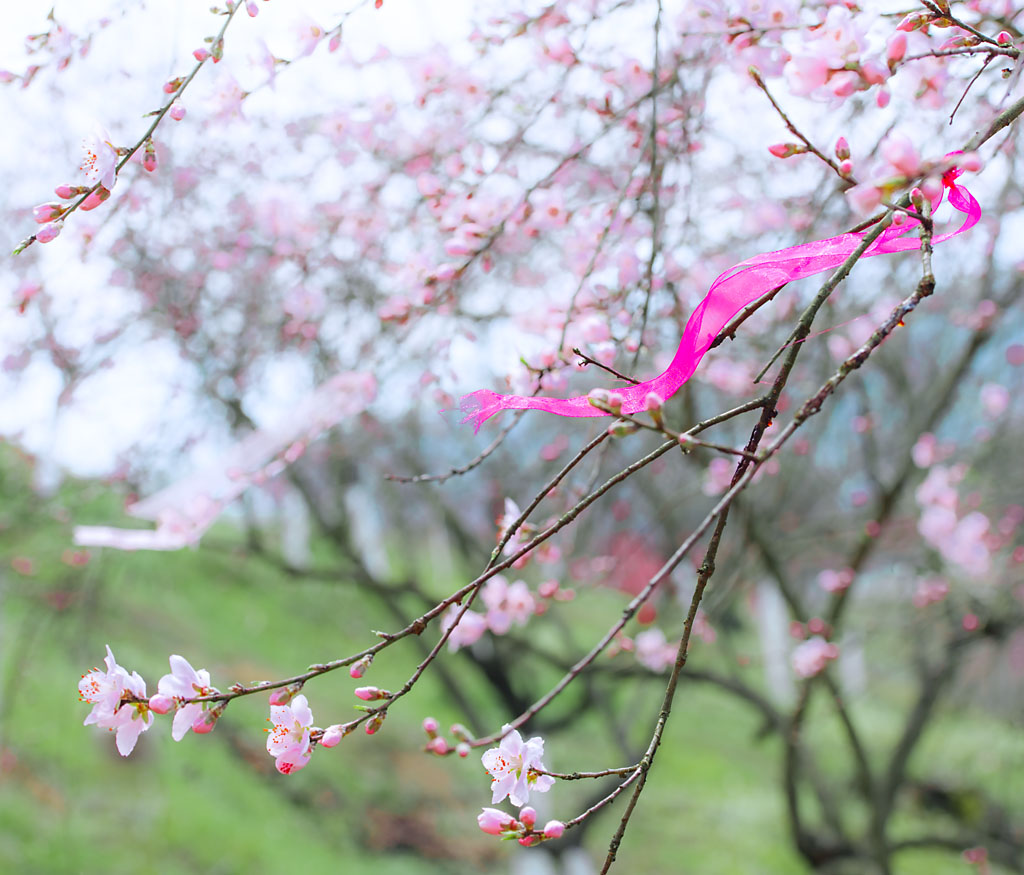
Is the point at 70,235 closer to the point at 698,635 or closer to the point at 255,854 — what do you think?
the point at 698,635

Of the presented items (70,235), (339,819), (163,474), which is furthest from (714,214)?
(339,819)

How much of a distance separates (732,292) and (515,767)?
0.47 m

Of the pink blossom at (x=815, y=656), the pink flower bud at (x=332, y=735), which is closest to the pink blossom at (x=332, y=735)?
the pink flower bud at (x=332, y=735)

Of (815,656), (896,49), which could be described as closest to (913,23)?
(896,49)

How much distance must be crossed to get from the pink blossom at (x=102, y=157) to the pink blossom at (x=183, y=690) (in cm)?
45

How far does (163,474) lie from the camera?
12.2ft

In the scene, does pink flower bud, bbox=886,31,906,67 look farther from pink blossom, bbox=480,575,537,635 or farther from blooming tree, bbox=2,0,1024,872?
pink blossom, bbox=480,575,537,635

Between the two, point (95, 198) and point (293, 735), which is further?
point (95, 198)

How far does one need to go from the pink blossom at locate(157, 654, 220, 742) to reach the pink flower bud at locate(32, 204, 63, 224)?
43 cm

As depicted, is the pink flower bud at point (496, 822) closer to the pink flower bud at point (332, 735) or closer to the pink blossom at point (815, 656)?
the pink flower bud at point (332, 735)

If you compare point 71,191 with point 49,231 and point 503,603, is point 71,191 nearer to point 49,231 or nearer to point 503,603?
point 49,231

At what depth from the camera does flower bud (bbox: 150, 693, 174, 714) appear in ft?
2.11

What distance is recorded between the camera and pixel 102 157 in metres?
0.78

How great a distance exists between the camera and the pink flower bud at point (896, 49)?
1.94 feet
